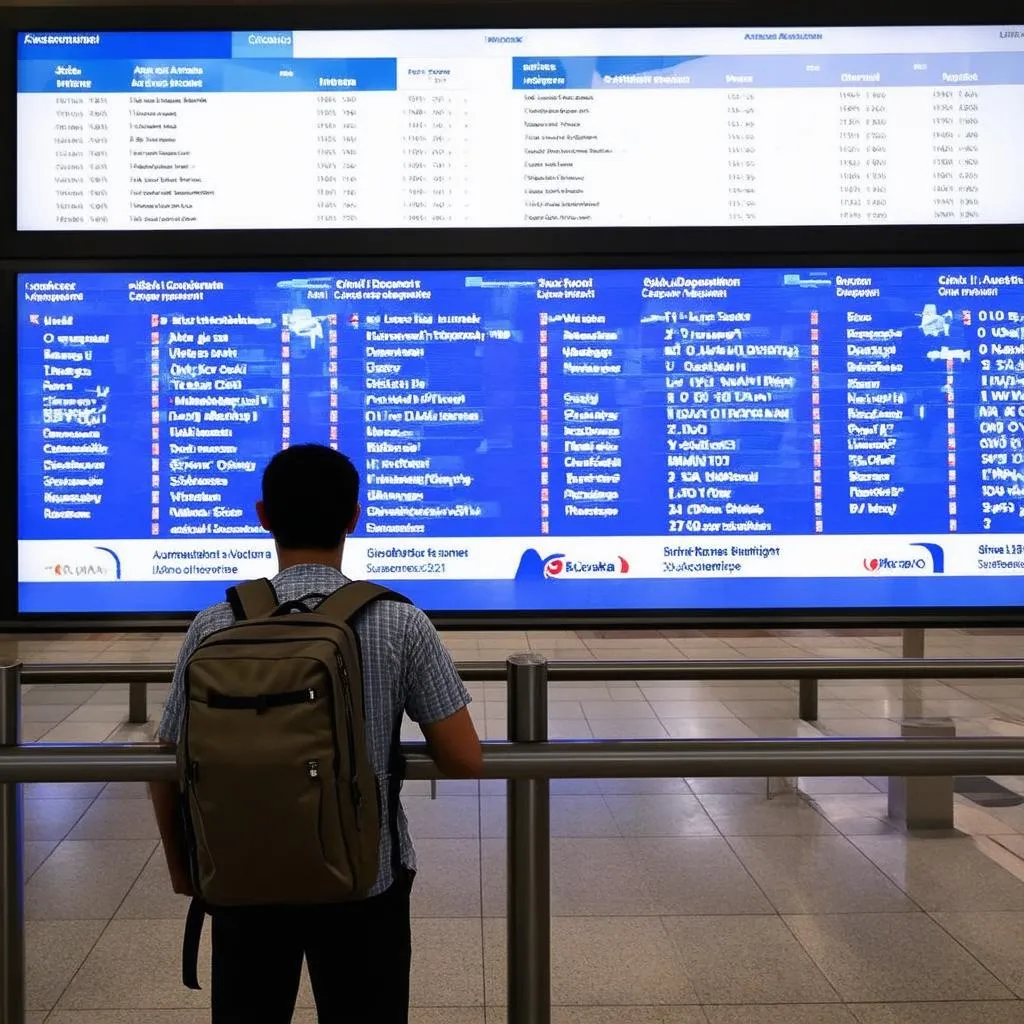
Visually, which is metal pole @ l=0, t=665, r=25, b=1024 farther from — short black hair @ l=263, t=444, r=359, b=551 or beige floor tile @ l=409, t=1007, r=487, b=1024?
beige floor tile @ l=409, t=1007, r=487, b=1024

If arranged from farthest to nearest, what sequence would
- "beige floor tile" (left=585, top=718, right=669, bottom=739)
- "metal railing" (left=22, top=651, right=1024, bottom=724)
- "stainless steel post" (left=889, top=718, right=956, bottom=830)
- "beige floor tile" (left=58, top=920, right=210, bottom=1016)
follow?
1. "beige floor tile" (left=585, top=718, right=669, bottom=739)
2. "stainless steel post" (left=889, top=718, right=956, bottom=830)
3. "beige floor tile" (left=58, top=920, right=210, bottom=1016)
4. "metal railing" (left=22, top=651, right=1024, bottom=724)

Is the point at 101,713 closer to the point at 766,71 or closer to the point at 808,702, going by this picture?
the point at 808,702

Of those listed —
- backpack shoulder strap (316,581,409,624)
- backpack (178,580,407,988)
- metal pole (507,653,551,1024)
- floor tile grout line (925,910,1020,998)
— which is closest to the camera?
backpack (178,580,407,988)

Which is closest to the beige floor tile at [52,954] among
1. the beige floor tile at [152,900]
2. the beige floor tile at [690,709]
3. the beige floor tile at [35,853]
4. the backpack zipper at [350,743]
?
the beige floor tile at [152,900]

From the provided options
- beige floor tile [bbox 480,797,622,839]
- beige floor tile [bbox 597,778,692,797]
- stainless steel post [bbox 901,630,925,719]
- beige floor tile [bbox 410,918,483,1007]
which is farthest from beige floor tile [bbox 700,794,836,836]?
beige floor tile [bbox 410,918,483,1007]

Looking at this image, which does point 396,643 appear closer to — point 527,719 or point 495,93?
point 527,719

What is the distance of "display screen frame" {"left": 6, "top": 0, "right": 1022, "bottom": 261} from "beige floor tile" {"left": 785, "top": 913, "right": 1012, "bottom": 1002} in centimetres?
207

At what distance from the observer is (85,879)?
10.9ft

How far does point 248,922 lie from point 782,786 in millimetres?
3584

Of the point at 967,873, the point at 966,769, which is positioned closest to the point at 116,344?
the point at 966,769

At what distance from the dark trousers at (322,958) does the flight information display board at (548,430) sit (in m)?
1.06

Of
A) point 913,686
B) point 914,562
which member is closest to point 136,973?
point 914,562

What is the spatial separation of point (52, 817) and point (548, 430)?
3.20 meters

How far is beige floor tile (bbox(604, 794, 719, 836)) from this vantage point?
386 cm
